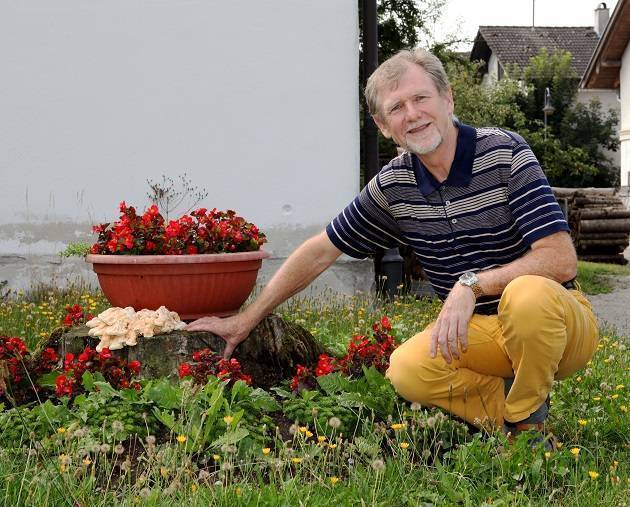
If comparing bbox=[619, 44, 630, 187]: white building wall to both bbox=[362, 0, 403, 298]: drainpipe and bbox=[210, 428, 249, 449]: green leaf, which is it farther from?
bbox=[210, 428, 249, 449]: green leaf

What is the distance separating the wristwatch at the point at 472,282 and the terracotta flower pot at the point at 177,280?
118 cm

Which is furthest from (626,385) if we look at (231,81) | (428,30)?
(428,30)

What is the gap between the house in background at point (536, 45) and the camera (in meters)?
38.2

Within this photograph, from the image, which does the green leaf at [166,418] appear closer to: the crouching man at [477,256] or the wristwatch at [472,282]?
the crouching man at [477,256]

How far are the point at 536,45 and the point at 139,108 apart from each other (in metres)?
36.0

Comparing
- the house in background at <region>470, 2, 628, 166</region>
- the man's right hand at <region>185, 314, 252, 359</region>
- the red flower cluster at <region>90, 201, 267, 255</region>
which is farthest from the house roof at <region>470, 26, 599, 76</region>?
the man's right hand at <region>185, 314, 252, 359</region>

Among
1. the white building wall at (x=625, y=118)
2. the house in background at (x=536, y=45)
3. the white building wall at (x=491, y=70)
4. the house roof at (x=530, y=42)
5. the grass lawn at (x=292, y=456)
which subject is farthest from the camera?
the white building wall at (x=491, y=70)

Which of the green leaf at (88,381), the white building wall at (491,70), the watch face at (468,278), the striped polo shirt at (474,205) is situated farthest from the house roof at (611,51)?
the green leaf at (88,381)

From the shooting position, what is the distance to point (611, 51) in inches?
1003

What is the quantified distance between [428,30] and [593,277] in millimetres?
7301

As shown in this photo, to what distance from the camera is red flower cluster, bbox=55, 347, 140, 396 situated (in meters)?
3.50

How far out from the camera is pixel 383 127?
11.3 feet

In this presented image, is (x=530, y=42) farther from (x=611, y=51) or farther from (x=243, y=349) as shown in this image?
(x=243, y=349)

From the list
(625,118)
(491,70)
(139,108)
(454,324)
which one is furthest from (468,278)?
(491,70)
